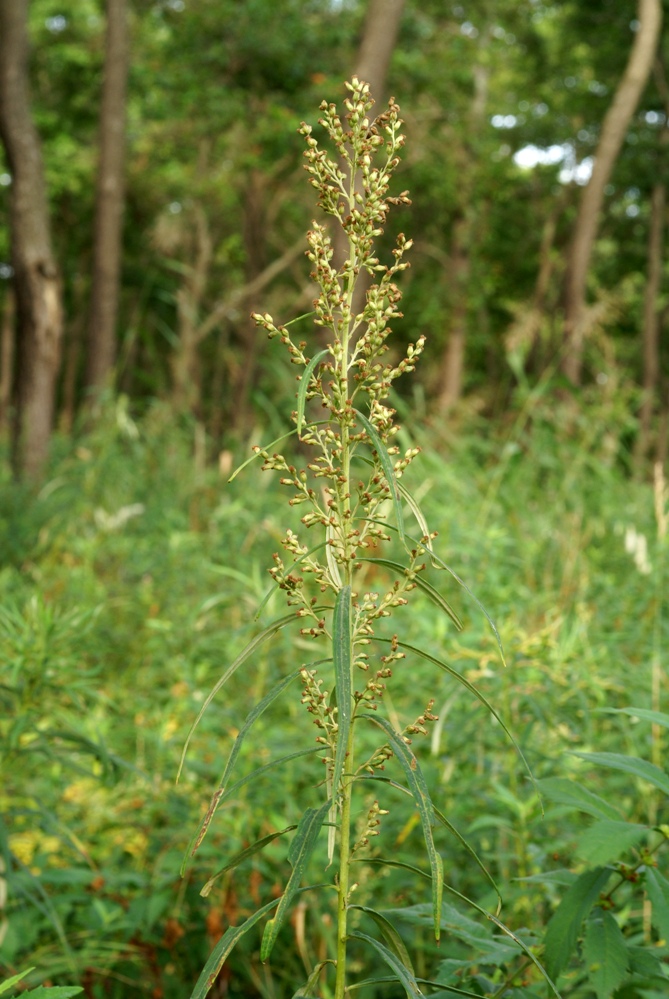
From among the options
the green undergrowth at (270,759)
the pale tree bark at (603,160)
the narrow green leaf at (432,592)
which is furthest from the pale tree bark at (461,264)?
the narrow green leaf at (432,592)

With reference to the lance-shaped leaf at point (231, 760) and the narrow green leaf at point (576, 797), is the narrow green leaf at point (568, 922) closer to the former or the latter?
the narrow green leaf at point (576, 797)

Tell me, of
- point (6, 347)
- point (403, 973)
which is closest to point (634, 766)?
point (403, 973)

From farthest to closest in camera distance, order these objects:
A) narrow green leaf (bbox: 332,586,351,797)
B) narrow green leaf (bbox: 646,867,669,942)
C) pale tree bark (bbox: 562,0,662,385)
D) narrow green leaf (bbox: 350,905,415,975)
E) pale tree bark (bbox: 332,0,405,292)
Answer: pale tree bark (bbox: 562,0,662,385), pale tree bark (bbox: 332,0,405,292), narrow green leaf (bbox: 646,867,669,942), narrow green leaf (bbox: 350,905,415,975), narrow green leaf (bbox: 332,586,351,797)

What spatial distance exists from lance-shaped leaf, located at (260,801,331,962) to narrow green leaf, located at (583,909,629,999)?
442 millimetres

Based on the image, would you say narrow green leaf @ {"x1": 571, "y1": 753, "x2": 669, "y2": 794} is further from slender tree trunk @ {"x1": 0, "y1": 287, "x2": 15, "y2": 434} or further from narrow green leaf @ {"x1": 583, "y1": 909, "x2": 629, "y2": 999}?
slender tree trunk @ {"x1": 0, "y1": 287, "x2": 15, "y2": 434}

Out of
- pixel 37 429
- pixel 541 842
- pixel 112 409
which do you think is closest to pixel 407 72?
pixel 37 429

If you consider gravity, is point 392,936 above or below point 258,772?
below

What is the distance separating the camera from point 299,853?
3.42 feet

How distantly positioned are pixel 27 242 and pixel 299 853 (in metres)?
9.23

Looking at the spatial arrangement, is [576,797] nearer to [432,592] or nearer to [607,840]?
[607,840]

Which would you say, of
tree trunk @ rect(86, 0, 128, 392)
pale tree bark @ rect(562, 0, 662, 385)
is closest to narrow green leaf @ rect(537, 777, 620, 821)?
tree trunk @ rect(86, 0, 128, 392)

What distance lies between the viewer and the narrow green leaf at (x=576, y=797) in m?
1.43

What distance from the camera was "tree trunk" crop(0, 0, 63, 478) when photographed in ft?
30.9

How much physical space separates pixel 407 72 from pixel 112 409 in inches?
506
